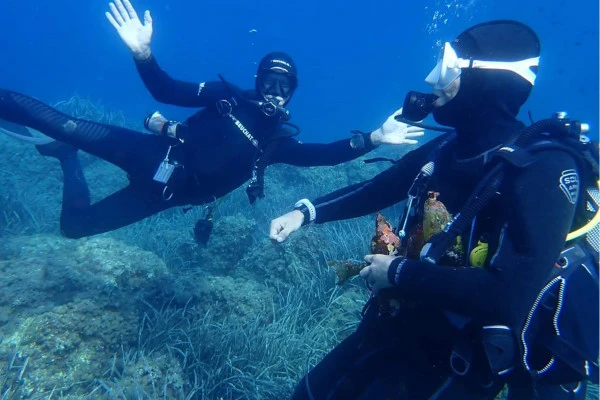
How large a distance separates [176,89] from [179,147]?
75cm

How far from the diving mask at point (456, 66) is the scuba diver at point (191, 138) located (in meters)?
1.95

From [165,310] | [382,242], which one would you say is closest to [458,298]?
[382,242]

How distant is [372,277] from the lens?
212 cm

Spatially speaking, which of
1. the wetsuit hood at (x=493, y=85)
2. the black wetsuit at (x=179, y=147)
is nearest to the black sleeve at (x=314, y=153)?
the black wetsuit at (x=179, y=147)

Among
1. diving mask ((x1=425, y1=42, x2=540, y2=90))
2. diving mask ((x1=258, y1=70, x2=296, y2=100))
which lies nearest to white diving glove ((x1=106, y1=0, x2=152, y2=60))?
diving mask ((x1=258, y1=70, x2=296, y2=100))

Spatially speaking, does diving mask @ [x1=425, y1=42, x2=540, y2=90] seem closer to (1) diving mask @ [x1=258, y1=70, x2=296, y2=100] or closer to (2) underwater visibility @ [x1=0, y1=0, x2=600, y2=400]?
(2) underwater visibility @ [x1=0, y1=0, x2=600, y2=400]

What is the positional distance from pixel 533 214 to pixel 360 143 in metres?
3.08

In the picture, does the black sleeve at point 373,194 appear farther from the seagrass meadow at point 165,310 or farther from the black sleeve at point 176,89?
the black sleeve at point 176,89

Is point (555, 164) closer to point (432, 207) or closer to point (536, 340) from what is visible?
point (432, 207)

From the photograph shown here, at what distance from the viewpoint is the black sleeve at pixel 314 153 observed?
4.73 m

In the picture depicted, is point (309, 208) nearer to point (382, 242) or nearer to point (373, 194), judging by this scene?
point (373, 194)

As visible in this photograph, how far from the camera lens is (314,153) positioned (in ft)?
15.9

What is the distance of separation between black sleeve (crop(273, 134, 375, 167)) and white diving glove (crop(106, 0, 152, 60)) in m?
1.96

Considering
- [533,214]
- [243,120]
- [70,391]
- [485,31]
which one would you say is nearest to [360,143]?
[243,120]
